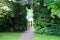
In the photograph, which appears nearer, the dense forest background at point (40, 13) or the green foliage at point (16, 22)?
the dense forest background at point (40, 13)

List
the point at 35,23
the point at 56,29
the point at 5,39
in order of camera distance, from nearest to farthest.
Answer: the point at 5,39 < the point at 56,29 < the point at 35,23

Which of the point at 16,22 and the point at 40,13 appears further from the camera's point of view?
the point at 16,22

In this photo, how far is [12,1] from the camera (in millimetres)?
22188

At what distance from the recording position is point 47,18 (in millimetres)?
21812

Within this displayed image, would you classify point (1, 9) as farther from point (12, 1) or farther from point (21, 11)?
point (21, 11)

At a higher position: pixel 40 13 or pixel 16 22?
pixel 40 13

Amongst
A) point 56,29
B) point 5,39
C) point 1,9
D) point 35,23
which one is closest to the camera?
point 5,39

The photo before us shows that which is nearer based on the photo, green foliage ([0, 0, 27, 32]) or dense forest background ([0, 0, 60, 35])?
dense forest background ([0, 0, 60, 35])


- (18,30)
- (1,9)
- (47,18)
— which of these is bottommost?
(18,30)

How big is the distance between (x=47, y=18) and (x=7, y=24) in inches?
256

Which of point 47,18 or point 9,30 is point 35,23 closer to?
point 47,18

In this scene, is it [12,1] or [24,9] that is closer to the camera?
[12,1]

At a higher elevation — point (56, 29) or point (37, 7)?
point (37, 7)

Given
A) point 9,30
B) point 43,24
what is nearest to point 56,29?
point 43,24
